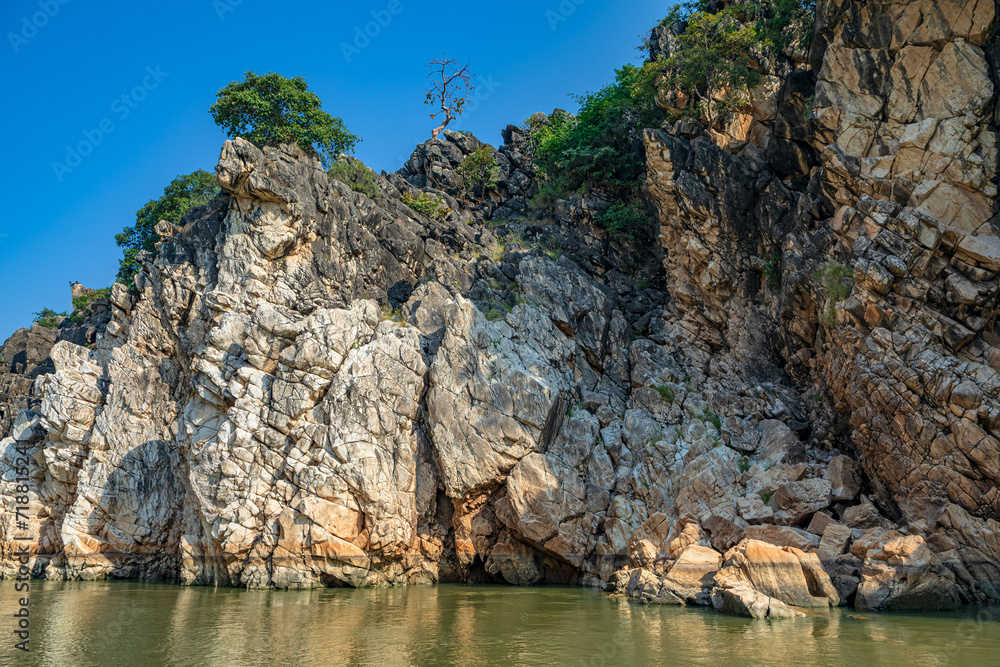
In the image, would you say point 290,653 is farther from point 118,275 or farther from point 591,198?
point 118,275

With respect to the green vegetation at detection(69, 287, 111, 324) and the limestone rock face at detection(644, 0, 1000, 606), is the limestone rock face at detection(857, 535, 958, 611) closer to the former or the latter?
the limestone rock face at detection(644, 0, 1000, 606)

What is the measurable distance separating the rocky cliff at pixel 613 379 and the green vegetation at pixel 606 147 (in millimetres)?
1888

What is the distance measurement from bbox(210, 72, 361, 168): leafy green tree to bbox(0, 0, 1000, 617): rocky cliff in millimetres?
1929

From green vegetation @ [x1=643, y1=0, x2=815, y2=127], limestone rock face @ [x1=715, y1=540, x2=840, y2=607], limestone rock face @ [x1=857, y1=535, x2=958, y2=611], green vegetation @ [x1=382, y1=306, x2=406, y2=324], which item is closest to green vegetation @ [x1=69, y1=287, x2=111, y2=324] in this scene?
green vegetation @ [x1=382, y1=306, x2=406, y2=324]

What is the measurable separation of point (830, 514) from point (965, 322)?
8032 mm

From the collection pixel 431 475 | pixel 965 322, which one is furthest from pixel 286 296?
pixel 965 322

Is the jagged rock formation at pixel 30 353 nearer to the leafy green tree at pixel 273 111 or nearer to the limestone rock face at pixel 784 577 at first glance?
the leafy green tree at pixel 273 111

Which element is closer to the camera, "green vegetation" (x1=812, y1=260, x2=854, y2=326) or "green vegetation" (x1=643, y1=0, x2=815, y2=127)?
"green vegetation" (x1=812, y1=260, x2=854, y2=326)

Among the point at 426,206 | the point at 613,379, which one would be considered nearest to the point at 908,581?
the point at 613,379

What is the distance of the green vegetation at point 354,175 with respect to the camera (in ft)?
123

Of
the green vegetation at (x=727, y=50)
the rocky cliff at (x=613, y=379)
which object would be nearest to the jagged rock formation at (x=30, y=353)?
the rocky cliff at (x=613, y=379)

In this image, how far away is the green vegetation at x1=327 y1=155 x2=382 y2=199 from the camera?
37.5 m

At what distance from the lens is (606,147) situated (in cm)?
3759

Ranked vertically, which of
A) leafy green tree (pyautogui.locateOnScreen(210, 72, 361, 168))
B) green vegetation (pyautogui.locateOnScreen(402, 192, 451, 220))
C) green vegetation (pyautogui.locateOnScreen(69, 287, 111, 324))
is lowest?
green vegetation (pyautogui.locateOnScreen(69, 287, 111, 324))
